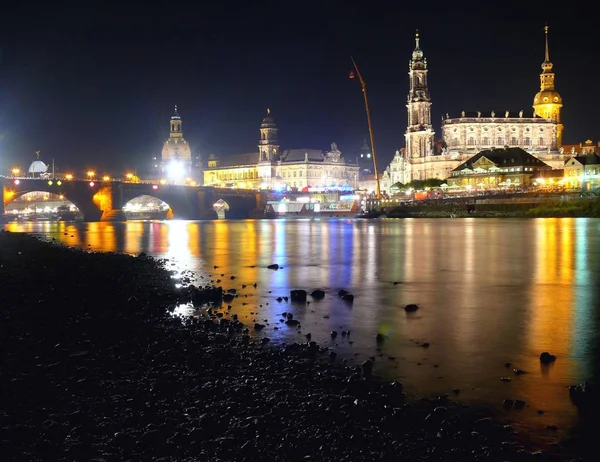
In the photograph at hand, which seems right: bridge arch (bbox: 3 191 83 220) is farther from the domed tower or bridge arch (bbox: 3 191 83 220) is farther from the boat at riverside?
the domed tower

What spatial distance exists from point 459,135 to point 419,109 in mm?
13810

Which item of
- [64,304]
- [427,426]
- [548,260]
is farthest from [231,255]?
[427,426]

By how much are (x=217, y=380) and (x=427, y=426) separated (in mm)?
3605

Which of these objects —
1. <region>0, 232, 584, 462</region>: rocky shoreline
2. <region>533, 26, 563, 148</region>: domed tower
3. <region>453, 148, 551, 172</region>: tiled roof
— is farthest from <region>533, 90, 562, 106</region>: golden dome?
<region>0, 232, 584, 462</region>: rocky shoreline

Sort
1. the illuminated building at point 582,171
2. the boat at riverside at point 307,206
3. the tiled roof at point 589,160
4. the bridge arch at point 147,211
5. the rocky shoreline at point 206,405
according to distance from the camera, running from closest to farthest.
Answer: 1. the rocky shoreline at point 206,405
2. the illuminated building at point 582,171
3. the tiled roof at point 589,160
4. the bridge arch at point 147,211
5. the boat at riverside at point 307,206

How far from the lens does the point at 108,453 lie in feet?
24.6

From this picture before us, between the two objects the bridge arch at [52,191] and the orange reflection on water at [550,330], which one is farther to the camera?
the bridge arch at [52,191]

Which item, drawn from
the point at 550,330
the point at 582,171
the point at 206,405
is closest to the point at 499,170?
the point at 582,171

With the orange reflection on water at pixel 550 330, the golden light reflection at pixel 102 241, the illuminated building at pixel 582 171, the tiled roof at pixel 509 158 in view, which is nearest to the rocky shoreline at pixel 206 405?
the orange reflection on water at pixel 550 330

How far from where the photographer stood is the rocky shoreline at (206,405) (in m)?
7.72

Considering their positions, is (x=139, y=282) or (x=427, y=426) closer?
(x=427, y=426)

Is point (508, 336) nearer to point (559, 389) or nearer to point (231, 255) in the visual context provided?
point (559, 389)

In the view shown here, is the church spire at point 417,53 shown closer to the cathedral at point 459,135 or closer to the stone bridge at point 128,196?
the cathedral at point 459,135

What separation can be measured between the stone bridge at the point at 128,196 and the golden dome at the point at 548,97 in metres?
93.8
